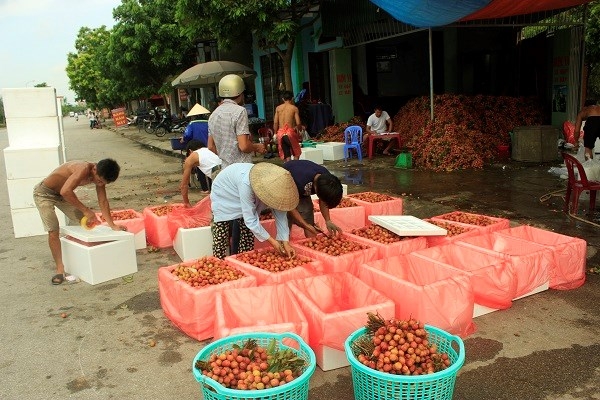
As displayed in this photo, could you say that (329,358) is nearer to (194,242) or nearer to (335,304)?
(335,304)

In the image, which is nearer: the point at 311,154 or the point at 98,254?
the point at 98,254

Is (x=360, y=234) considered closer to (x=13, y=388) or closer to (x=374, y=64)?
(x=13, y=388)

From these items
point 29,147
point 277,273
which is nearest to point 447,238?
point 277,273

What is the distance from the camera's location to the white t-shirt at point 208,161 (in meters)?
6.61

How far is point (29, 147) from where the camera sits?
765 centimetres

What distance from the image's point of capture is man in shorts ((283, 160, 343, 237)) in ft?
15.0

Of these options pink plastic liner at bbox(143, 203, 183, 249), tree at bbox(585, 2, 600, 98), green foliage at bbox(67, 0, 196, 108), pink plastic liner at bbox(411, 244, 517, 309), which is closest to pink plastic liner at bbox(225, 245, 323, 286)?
pink plastic liner at bbox(411, 244, 517, 309)

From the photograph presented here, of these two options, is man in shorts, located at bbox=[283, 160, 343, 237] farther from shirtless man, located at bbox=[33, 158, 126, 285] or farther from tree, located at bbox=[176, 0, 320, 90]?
tree, located at bbox=[176, 0, 320, 90]

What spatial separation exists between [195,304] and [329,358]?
3.71 ft

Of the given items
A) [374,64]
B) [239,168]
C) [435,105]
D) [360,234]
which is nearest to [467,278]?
[360,234]

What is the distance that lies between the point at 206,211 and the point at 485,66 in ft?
43.5

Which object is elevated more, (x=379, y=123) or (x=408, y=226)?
(x=379, y=123)

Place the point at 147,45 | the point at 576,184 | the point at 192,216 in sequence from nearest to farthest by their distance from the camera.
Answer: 1. the point at 192,216
2. the point at 576,184
3. the point at 147,45

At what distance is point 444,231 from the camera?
5.02m
